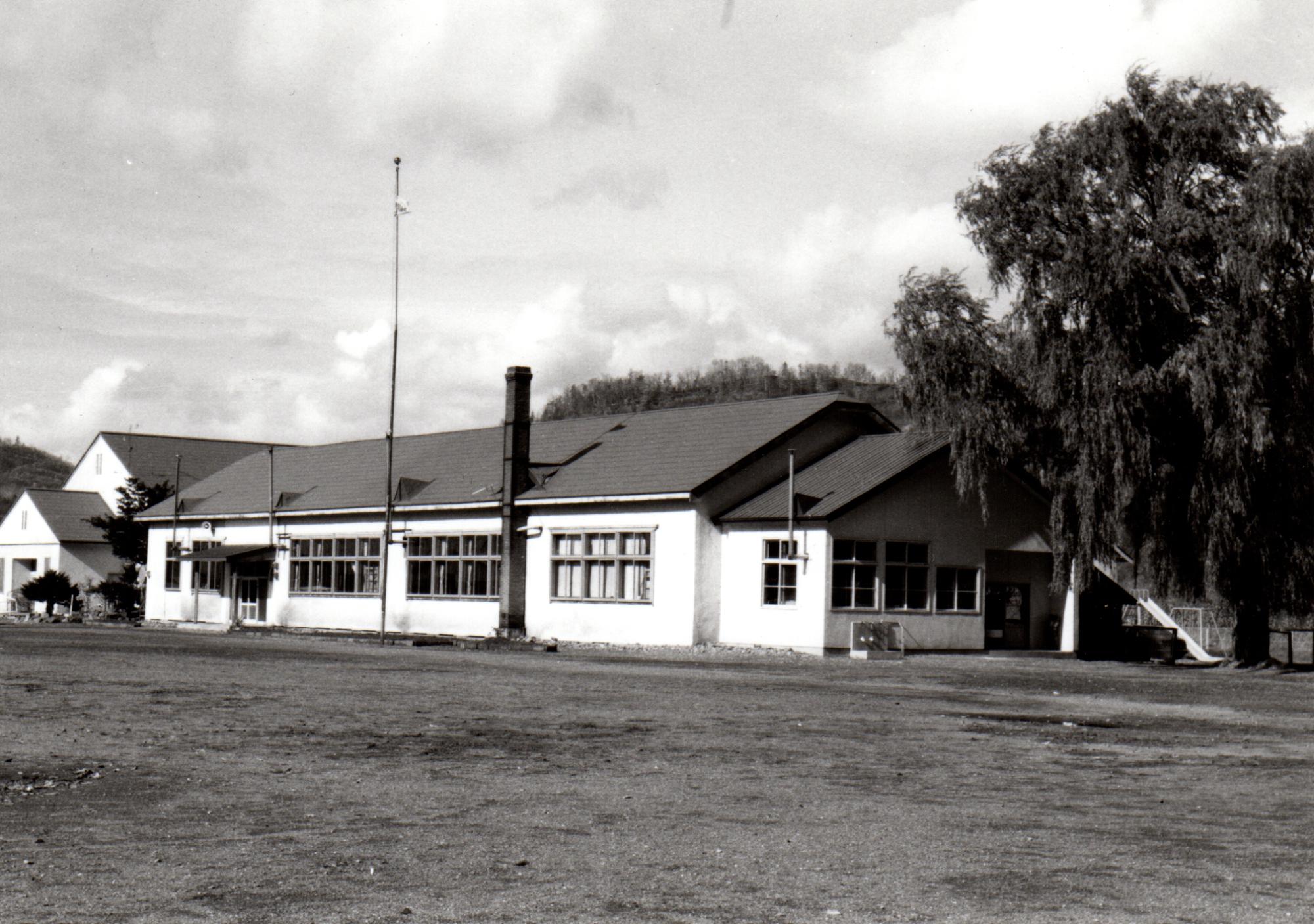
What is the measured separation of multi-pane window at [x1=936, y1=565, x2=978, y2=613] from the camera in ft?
128

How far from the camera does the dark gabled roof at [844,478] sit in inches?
1451

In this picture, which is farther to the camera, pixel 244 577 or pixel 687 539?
pixel 244 577

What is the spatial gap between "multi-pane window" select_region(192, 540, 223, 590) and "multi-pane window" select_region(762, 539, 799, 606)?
2442 cm

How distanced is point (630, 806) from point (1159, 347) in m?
24.7

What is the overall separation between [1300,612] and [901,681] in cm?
1228

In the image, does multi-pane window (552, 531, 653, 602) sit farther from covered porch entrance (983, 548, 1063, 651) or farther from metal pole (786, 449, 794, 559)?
covered porch entrance (983, 548, 1063, 651)

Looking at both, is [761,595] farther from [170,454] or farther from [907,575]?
[170,454]

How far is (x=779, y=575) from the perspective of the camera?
37.8 metres

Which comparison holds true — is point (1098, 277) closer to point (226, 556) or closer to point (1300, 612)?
point (1300, 612)

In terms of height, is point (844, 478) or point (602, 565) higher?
point (844, 478)

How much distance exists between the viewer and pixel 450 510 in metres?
45.5

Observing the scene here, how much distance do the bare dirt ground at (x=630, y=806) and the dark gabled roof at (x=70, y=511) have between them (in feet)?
185

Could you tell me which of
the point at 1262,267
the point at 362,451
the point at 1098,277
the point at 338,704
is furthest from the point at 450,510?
the point at 338,704

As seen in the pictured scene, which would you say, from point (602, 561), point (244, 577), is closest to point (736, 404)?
point (602, 561)
